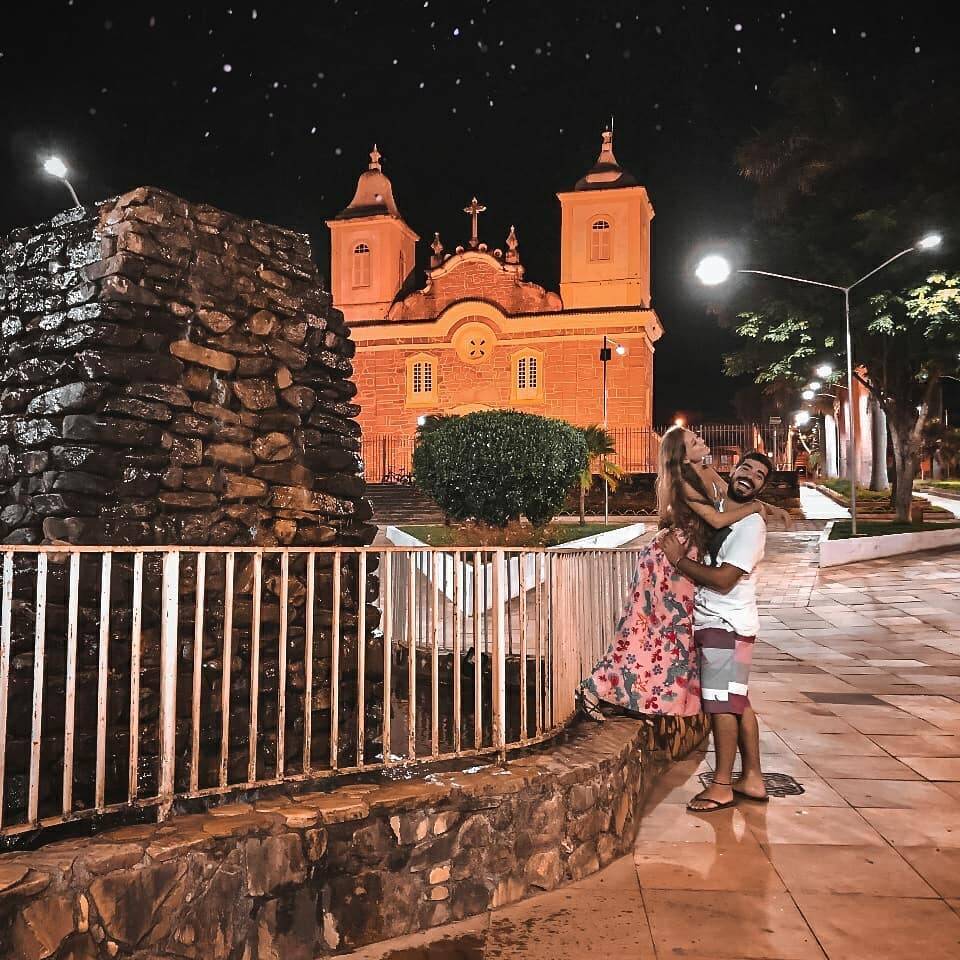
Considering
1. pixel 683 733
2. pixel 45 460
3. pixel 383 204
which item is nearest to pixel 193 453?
pixel 45 460

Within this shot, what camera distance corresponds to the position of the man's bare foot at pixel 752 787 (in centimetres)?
477

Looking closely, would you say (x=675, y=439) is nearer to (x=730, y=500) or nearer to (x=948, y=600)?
(x=730, y=500)

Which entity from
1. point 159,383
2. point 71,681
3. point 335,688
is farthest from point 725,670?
point 159,383

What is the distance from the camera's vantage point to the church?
38.1 meters

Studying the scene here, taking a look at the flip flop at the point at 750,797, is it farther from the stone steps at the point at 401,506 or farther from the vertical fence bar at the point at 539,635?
the stone steps at the point at 401,506

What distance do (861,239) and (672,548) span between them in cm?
2067

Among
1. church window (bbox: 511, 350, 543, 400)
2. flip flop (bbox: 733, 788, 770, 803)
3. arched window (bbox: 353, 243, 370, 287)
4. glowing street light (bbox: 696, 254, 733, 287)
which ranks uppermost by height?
arched window (bbox: 353, 243, 370, 287)

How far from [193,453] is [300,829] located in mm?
2753

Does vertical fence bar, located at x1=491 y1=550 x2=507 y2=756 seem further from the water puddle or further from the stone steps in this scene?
the stone steps

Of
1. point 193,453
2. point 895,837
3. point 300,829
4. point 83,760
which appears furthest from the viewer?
→ point 193,453

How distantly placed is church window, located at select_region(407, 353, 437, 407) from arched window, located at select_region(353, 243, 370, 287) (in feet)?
14.1

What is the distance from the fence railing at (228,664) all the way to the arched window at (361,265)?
119 feet

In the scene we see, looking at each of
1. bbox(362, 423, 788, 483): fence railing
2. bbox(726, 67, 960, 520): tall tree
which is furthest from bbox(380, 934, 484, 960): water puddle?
bbox(362, 423, 788, 483): fence railing

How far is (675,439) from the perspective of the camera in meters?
4.78
